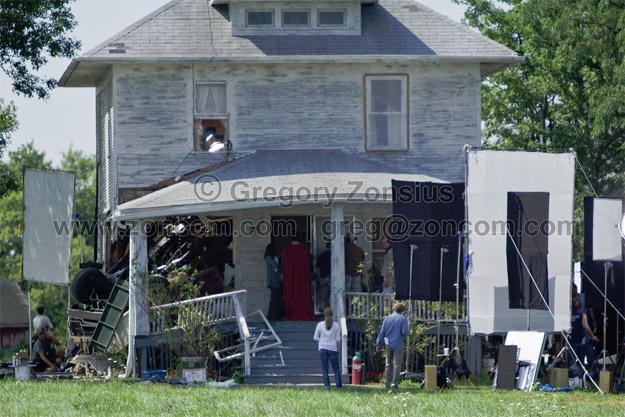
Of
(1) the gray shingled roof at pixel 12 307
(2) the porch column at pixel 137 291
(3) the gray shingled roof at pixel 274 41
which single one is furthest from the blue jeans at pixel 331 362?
(1) the gray shingled roof at pixel 12 307

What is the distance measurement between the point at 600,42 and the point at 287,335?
44.4ft

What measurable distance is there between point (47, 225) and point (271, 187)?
5.95 meters

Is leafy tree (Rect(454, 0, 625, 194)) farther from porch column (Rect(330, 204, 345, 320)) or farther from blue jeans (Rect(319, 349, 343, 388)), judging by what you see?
blue jeans (Rect(319, 349, 343, 388))

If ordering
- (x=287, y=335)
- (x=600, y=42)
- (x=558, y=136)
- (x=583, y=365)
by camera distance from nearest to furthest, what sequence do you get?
(x=583, y=365) < (x=287, y=335) < (x=600, y=42) < (x=558, y=136)

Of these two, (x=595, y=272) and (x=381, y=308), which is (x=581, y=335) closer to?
(x=595, y=272)

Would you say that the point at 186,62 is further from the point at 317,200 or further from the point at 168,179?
the point at 317,200

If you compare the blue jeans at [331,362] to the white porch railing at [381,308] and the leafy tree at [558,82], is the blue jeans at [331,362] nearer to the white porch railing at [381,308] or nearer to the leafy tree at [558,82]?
the white porch railing at [381,308]

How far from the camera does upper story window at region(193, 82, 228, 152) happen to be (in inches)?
1179

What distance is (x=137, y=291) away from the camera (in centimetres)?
2592

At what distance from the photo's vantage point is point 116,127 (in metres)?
29.8

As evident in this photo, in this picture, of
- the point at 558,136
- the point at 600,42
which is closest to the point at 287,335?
the point at 600,42

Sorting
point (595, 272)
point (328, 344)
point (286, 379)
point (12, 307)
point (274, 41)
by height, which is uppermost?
point (274, 41)

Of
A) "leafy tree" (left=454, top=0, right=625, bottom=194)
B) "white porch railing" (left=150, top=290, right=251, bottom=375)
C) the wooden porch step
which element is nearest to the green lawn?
the wooden porch step

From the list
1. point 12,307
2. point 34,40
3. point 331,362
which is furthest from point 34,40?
point 12,307
